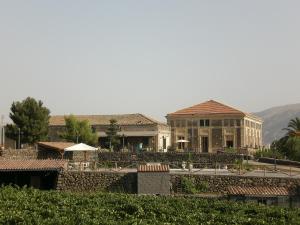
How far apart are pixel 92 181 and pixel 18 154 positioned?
425 inches

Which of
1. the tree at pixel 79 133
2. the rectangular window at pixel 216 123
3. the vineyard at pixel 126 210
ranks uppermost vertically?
the rectangular window at pixel 216 123

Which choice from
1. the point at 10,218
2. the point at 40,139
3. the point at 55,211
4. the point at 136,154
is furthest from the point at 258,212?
the point at 40,139

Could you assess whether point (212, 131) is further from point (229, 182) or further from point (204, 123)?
point (229, 182)

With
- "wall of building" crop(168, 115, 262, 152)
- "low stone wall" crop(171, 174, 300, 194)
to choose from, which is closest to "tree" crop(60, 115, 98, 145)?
"wall of building" crop(168, 115, 262, 152)

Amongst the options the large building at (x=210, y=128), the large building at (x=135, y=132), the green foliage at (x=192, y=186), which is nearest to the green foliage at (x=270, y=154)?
the large building at (x=210, y=128)

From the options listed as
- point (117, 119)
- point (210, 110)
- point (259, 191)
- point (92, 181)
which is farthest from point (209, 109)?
point (259, 191)

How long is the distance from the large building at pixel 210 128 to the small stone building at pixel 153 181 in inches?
1070

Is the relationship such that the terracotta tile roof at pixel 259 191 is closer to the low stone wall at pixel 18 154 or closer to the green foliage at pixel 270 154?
the green foliage at pixel 270 154

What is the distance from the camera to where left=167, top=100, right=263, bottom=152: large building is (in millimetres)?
63438

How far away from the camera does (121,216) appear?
26938 millimetres

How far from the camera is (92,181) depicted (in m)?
36.8

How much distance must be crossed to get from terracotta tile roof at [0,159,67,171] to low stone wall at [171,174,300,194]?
24.9ft

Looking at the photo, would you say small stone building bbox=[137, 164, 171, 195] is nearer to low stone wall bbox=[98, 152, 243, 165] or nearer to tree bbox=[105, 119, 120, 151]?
low stone wall bbox=[98, 152, 243, 165]

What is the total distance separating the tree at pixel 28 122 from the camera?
191ft
